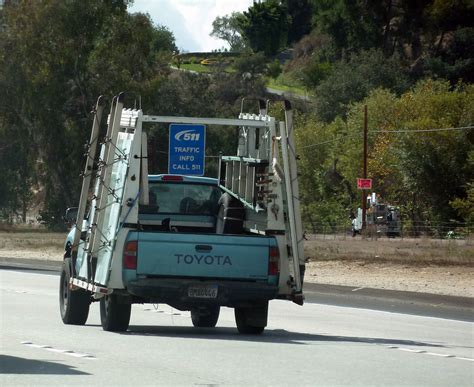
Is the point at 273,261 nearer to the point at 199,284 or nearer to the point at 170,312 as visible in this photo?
the point at 199,284

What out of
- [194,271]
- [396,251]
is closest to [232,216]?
[194,271]

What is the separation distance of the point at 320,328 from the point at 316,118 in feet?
274

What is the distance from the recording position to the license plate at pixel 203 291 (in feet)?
52.5

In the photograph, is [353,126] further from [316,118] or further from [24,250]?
[24,250]

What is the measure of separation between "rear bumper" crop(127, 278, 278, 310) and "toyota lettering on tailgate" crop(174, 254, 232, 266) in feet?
0.77

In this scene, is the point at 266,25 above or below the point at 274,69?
above

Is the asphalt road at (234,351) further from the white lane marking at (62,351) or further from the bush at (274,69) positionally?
the bush at (274,69)

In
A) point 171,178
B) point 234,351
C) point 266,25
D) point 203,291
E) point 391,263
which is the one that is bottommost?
point 234,351

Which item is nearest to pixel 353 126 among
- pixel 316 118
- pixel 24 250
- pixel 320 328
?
pixel 316 118

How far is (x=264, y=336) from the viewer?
55.2ft

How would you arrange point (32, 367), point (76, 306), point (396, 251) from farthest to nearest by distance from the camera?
point (396, 251), point (76, 306), point (32, 367)

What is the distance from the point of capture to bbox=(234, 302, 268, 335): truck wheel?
16.9 m

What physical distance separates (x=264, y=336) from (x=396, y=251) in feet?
95.1

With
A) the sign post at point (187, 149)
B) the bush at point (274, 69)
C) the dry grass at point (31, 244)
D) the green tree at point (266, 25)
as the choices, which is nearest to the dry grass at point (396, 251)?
the dry grass at point (31, 244)
